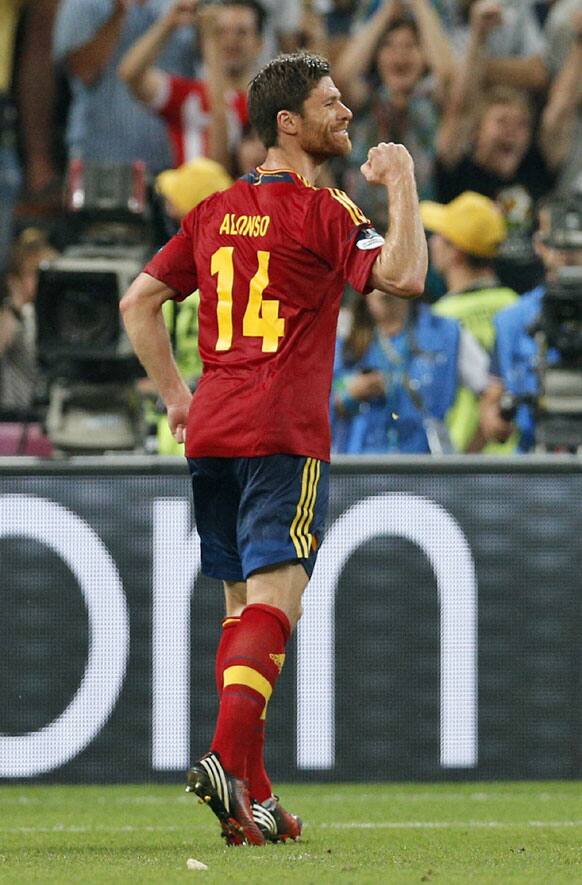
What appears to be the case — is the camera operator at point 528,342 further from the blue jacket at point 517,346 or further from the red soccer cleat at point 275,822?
the red soccer cleat at point 275,822

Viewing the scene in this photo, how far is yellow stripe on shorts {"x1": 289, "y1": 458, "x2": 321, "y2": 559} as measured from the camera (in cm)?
466

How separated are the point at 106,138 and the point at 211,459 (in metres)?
5.52

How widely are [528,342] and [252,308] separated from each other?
409cm

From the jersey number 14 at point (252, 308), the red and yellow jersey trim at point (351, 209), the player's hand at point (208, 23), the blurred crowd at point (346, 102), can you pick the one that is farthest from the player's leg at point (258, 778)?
the player's hand at point (208, 23)

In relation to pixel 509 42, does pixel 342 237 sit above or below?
below

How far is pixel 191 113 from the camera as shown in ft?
32.4

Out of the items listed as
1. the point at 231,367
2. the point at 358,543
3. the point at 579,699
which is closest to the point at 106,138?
the point at 358,543

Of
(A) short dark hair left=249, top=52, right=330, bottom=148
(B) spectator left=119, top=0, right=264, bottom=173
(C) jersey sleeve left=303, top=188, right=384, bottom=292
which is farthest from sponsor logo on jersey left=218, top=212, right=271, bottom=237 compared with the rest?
(B) spectator left=119, top=0, right=264, bottom=173

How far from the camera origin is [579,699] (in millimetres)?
6750

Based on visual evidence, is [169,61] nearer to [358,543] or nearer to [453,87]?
[453,87]

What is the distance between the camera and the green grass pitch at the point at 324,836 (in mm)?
4051

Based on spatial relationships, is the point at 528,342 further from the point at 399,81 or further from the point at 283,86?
the point at 283,86

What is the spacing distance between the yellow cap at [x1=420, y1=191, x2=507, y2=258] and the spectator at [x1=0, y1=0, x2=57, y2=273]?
8.04 feet

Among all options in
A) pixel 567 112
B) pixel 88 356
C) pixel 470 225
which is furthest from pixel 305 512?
pixel 567 112
